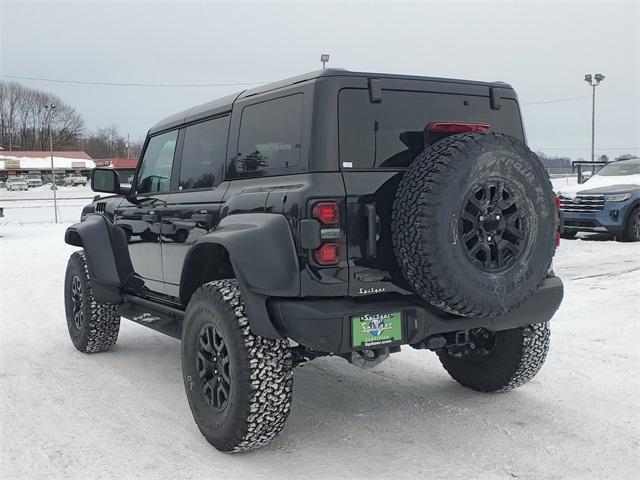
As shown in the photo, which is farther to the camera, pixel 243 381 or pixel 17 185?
pixel 17 185

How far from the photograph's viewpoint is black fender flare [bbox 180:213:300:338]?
10.5 feet

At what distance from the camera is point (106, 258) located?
5414 mm

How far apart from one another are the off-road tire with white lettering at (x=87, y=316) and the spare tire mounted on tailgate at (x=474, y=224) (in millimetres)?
3368

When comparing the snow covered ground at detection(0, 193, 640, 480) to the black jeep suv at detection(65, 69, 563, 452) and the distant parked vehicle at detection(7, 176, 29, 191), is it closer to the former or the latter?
the black jeep suv at detection(65, 69, 563, 452)

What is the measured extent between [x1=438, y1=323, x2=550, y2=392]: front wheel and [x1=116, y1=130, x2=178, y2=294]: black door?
2.26 metres

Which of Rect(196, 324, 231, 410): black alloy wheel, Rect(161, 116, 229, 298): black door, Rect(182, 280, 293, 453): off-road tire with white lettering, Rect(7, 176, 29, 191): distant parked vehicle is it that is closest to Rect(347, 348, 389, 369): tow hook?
Rect(182, 280, 293, 453): off-road tire with white lettering

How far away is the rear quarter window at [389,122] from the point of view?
133 inches

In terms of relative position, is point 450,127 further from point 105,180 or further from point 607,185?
point 607,185

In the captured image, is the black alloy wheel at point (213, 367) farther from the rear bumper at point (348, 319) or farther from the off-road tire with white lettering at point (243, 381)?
the rear bumper at point (348, 319)

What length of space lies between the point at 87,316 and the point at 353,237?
3281 millimetres

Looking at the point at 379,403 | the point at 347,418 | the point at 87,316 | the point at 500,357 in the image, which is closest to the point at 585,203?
the point at 500,357

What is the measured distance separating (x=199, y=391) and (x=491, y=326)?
5.63 feet

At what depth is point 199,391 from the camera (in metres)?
3.72

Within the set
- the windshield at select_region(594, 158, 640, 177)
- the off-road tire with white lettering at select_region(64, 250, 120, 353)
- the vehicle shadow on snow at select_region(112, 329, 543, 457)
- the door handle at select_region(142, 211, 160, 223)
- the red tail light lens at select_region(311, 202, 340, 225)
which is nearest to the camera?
the red tail light lens at select_region(311, 202, 340, 225)
